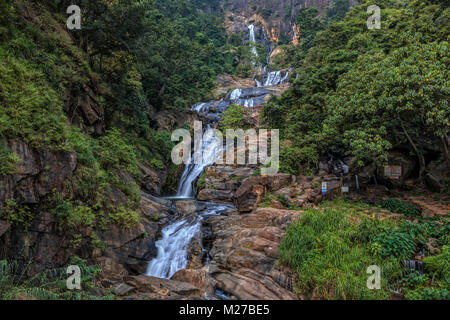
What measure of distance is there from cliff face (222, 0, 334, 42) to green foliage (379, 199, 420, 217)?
5241cm

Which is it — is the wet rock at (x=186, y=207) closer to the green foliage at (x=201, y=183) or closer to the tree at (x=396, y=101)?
the green foliage at (x=201, y=183)

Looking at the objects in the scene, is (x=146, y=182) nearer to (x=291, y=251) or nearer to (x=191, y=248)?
(x=191, y=248)

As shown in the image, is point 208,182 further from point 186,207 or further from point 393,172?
point 393,172

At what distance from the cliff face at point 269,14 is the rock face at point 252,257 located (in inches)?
2157

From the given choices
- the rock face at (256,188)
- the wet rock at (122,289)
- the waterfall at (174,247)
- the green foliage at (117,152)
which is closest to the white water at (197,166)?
the rock face at (256,188)

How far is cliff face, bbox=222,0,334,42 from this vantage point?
55625 mm

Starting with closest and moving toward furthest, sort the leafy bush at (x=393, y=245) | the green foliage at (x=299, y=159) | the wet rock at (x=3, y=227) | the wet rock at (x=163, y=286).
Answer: the wet rock at (x=3, y=227), the wet rock at (x=163, y=286), the leafy bush at (x=393, y=245), the green foliage at (x=299, y=159)

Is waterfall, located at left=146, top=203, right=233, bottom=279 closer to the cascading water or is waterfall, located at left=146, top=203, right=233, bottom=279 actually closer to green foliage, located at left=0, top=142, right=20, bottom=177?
the cascading water

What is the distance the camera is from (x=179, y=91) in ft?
75.8

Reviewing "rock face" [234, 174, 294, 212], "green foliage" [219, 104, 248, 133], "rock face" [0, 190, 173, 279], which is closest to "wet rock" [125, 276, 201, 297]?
"rock face" [0, 190, 173, 279]

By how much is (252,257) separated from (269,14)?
65.4m

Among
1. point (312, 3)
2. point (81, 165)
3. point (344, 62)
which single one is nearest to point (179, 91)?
point (344, 62)

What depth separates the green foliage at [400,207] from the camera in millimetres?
9305

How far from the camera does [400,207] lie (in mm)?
9750
